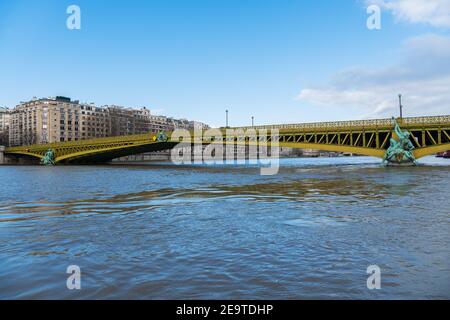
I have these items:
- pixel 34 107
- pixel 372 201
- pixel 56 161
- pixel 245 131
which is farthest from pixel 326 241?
pixel 34 107

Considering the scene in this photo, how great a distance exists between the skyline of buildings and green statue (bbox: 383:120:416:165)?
136m

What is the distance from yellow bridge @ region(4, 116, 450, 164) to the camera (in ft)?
175

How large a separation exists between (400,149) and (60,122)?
5474 inches

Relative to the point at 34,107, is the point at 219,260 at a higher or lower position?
lower

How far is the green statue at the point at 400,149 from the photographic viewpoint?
52656mm

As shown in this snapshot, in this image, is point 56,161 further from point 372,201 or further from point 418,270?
point 418,270

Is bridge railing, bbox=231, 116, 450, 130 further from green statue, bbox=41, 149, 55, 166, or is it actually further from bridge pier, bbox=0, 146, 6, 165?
bridge pier, bbox=0, 146, 6, 165

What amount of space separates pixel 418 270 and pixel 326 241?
9.14 feet

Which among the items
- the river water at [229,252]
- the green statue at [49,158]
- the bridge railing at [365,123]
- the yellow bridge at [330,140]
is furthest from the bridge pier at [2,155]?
the river water at [229,252]

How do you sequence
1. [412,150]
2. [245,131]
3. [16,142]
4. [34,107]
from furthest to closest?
[16,142] → [34,107] → [245,131] → [412,150]

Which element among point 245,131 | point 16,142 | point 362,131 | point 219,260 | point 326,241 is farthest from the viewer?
point 16,142

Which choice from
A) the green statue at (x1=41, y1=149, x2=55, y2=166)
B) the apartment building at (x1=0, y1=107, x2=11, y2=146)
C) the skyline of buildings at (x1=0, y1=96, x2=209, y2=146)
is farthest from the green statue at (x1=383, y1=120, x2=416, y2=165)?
the apartment building at (x1=0, y1=107, x2=11, y2=146)
